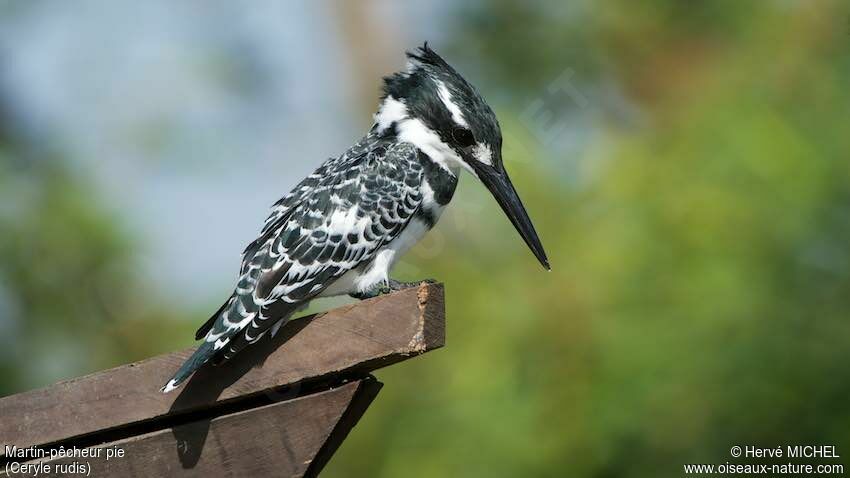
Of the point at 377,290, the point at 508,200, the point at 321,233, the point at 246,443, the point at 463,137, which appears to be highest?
the point at 463,137

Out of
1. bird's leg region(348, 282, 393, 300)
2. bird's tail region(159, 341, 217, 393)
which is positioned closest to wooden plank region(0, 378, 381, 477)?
bird's tail region(159, 341, 217, 393)

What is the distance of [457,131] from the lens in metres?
3.36

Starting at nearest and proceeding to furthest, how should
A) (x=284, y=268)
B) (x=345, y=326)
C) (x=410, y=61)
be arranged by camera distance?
(x=345, y=326) → (x=284, y=268) → (x=410, y=61)

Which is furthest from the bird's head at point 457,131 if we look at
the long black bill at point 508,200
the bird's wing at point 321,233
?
the bird's wing at point 321,233

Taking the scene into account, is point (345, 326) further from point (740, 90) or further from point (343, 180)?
point (740, 90)

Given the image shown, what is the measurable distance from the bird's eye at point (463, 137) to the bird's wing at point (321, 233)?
15 cm

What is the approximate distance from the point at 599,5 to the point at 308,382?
177 inches

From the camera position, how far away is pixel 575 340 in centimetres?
465

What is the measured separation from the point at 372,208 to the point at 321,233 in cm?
18

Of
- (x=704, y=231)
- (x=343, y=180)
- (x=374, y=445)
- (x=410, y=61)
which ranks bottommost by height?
(x=374, y=445)

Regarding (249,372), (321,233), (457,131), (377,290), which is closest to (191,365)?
(249,372)

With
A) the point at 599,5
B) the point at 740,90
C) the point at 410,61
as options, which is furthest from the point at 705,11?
the point at 410,61

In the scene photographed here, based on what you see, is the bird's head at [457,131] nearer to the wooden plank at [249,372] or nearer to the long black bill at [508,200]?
the long black bill at [508,200]

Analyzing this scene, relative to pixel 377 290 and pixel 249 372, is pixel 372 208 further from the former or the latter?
pixel 249 372
